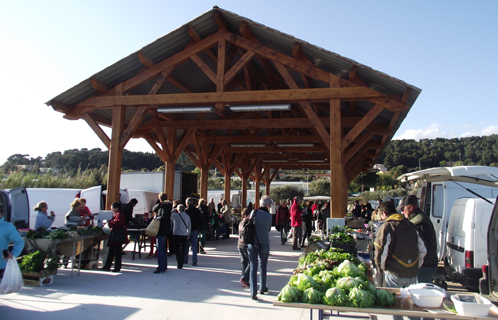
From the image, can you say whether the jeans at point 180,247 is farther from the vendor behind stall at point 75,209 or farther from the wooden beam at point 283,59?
the wooden beam at point 283,59

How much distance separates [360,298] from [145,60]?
784 centimetres

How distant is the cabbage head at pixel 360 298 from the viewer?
110 inches

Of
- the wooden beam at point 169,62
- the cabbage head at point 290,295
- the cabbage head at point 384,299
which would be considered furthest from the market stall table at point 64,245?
the cabbage head at point 384,299

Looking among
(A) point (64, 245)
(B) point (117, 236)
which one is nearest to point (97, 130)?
(B) point (117, 236)

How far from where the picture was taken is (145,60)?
8945 millimetres

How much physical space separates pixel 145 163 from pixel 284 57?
50204mm

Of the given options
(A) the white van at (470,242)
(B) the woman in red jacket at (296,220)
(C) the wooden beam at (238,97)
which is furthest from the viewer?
(B) the woman in red jacket at (296,220)

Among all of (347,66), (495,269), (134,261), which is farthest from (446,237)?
(134,261)

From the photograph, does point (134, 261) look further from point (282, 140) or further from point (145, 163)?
point (145, 163)

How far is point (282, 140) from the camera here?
14289 mm

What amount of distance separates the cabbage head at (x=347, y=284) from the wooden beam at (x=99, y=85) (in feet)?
26.1

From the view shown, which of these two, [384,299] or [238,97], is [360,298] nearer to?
[384,299]

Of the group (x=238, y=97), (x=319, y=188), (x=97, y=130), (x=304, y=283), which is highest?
(x=238, y=97)

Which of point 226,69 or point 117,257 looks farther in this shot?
point 226,69
